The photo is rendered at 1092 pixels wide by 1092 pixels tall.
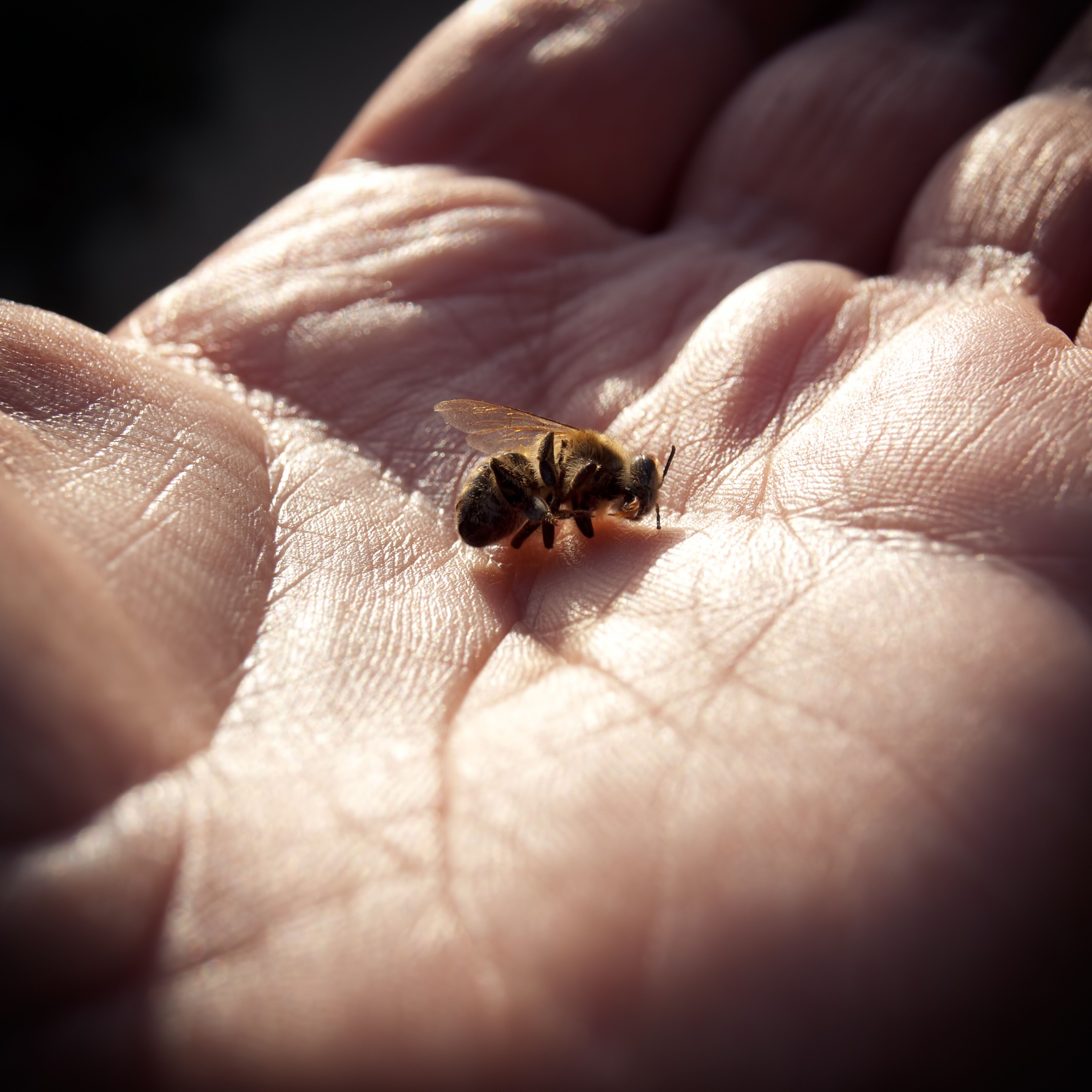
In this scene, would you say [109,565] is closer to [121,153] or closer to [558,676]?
[558,676]

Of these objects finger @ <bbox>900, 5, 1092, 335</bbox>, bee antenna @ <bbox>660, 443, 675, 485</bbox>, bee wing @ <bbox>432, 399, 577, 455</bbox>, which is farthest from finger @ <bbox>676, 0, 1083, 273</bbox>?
bee wing @ <bbox>432, 399, 577, 455</bbox>

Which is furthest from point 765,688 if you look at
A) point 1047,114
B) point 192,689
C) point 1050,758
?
point 1047,114

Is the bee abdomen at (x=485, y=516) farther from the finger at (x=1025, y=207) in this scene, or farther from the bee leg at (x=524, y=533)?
the finger at (x=1025, y=207)

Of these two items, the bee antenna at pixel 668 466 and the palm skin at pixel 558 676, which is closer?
the palm skin at pixel 558 676

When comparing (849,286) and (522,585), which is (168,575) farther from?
(849,286)

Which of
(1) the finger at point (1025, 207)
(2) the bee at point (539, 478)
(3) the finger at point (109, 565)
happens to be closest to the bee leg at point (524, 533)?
(2) the bee at point (539, 478)

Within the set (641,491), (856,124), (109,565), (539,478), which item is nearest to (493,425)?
(539,478)
